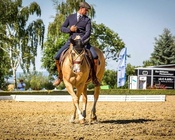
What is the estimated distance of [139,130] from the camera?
10.2 metres

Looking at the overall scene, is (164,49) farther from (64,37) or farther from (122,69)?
(122,69)

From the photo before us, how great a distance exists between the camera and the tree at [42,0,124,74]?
66125 millimetres

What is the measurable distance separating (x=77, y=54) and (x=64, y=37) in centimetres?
5747

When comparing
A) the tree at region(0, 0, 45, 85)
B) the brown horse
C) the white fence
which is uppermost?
the tree at region(0, 0, 45, 85)

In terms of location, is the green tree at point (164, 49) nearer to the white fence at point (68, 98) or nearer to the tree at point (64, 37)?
the tree at point (64, 37)

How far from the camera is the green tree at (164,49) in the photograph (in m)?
102

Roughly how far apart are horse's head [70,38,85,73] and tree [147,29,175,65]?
9137cm

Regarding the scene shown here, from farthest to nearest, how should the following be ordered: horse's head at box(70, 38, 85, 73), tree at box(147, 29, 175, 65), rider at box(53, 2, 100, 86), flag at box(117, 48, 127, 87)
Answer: tree at box(147, 29, 175, 65) < flag at box(117, 48, 127, 87) < rider at box(53, 2, 100, 86) < horse's head at box(70, 38, 85, 73)

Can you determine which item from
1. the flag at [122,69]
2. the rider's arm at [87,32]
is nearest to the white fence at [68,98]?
the flag at [122,69]

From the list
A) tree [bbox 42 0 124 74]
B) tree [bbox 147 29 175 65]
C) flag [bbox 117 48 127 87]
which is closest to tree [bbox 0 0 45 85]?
tree [bbox 42 0 124 74]

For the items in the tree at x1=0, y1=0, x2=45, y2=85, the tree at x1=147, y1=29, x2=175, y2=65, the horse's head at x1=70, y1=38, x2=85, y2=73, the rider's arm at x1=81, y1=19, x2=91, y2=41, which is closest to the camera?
the horse's head at x1=70, y1=38, x2=85, y2=73

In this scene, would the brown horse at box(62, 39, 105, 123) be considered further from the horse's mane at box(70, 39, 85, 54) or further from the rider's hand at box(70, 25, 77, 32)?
the rider's hand at box(70, 25, 77, 32)

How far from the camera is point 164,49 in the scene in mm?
102938

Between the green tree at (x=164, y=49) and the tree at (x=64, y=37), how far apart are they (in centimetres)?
2808
